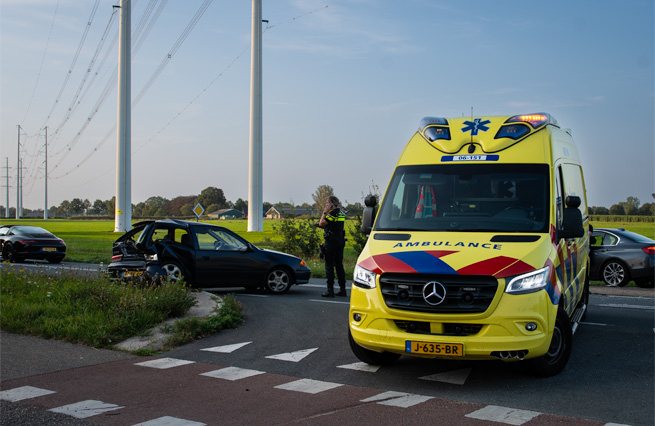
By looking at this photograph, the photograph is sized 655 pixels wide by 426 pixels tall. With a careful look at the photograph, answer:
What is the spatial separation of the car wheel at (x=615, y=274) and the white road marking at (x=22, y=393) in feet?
45.2

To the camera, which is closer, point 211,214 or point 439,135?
point 439,135

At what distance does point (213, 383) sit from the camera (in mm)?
6637

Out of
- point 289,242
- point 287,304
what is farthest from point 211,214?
point 287,304

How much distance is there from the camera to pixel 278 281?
552 inches

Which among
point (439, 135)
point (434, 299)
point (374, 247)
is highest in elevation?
point (439, 135)

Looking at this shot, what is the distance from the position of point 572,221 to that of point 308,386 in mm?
3300

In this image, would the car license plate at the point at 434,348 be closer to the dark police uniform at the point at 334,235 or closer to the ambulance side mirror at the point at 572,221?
the ambulance side mirror at the point at 572,221

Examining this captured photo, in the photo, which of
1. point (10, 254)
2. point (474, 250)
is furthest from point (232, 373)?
point (10, 254)

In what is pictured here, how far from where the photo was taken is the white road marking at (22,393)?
604 cm

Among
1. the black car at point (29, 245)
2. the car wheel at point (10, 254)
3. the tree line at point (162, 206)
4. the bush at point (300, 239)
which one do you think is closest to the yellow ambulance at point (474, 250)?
the bush at point (300, 239)

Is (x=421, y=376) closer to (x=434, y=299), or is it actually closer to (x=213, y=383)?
(x=434, y=299)

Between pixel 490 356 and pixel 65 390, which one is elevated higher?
pixel 490 356

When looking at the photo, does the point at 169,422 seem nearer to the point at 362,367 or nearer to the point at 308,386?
the point at 308,386

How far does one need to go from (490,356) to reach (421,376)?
1.03 metres
